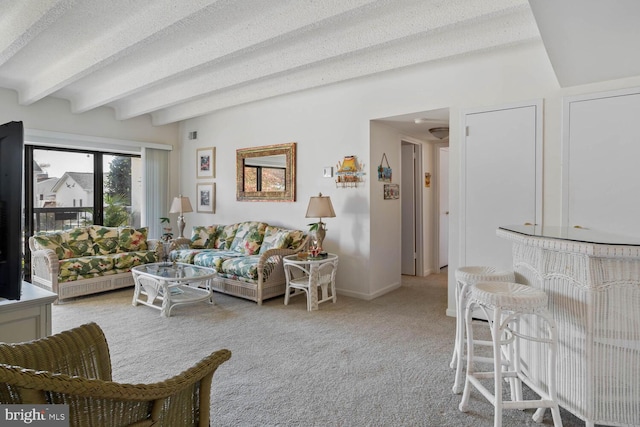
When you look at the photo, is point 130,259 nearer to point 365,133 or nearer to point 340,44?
point 365,133

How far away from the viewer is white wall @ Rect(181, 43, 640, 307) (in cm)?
346

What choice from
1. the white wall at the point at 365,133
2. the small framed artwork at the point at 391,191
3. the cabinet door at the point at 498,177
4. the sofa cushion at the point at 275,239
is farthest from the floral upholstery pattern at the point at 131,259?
the cabinet door at the point at 498,177

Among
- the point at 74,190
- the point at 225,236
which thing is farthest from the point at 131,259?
the point at 74,190

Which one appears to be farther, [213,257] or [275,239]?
[275,239]

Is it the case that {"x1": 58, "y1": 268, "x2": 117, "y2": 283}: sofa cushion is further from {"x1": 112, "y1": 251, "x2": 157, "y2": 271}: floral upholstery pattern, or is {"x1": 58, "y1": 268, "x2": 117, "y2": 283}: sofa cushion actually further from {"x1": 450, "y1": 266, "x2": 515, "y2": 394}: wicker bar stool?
{"x1": 450, "y1": 266, "x2": 515, "y2": 394}: wicker bar stool

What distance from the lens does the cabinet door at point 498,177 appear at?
3.47 metres

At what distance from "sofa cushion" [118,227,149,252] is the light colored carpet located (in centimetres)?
92

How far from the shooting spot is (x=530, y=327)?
2.30m

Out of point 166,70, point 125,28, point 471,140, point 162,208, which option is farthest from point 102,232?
point 471,140

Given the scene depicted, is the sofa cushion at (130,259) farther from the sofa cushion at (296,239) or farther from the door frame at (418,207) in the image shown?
the door frame at (418,207)

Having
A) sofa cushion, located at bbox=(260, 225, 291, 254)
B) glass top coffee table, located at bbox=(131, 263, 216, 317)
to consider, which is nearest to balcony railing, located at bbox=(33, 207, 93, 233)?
glass top coffee table, located at bbox=(131, 263, 216, 317)

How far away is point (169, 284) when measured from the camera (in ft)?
12.9

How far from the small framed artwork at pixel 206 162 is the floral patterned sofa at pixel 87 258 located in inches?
55.6

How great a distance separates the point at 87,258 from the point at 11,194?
3.64 m
